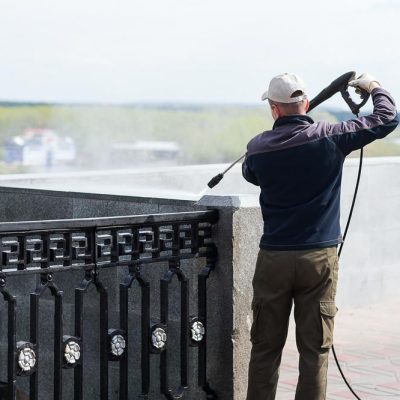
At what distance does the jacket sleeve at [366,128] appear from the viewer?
5059mm

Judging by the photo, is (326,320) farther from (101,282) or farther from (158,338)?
(101,282)

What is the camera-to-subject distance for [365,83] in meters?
5.36

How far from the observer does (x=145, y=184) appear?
942cm

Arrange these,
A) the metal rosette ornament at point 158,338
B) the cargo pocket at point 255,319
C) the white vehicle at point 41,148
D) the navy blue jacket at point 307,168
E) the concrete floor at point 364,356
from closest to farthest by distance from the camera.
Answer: the navy blue jacket at point 307,168
the cargo pocket at point 255,319
the metal rosette ornament at point 158,338
the concrete floor at point 364,356
the white vehicle at point 41,148

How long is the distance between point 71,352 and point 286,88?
161cm

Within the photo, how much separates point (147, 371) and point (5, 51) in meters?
33.2

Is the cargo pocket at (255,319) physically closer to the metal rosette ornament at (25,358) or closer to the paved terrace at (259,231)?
the paved terrace at (259,231)

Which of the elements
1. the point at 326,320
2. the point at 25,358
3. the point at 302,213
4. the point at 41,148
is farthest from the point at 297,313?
the point at 41,148

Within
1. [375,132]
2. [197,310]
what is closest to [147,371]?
[197,310]

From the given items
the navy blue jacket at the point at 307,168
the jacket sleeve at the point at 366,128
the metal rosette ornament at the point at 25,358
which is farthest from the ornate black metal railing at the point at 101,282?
the jacket sleeve at the point at 366,128

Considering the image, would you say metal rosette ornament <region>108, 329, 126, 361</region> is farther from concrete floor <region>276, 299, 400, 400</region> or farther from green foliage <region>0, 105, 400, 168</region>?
green foliage <region>0, 105, 400, 168</region>

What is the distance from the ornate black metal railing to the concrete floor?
1241 mm

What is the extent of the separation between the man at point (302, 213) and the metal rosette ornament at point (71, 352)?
86cm

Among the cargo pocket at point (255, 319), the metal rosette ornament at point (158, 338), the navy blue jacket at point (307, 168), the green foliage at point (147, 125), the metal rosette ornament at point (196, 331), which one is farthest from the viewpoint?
the green foliage at point (147, 125)
